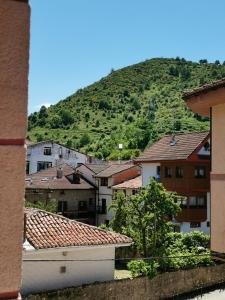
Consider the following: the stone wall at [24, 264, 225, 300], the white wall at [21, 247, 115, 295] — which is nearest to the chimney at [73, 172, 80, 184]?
the stone wall at [24, 264, 225, 300]

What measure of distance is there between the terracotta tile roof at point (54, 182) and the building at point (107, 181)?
1.06 meters

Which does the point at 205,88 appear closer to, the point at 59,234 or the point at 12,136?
the point at 12,136

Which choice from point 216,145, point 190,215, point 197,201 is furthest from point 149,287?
point 216,145

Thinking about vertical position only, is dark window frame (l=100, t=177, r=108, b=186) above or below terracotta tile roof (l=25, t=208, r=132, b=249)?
above

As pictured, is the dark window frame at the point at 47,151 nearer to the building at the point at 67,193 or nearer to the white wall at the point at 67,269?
the building at the point at 67,193

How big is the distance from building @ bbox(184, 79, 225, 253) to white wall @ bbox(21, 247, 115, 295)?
13.6m

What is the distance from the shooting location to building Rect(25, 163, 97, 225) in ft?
143

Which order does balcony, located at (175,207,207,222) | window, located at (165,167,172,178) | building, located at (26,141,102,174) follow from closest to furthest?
balcony, located at (175,207,207,222)
window, located at (165,167,172,178)
building, located at (26,141,102,174)

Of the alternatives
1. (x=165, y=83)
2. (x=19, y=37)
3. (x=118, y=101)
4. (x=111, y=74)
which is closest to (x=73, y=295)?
(x=19, y=37)

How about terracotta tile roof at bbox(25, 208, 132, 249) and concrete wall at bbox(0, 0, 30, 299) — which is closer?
concrete wall at bbox(0, 0, 30, 299)

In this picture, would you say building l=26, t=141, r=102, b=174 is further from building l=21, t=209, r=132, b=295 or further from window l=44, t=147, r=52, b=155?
building l=21, t=209, r=132, b=295

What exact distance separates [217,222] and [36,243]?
14.2 metres

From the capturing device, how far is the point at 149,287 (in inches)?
855

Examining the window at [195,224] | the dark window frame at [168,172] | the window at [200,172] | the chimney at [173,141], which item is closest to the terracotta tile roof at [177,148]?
the chimney at [173,141]
